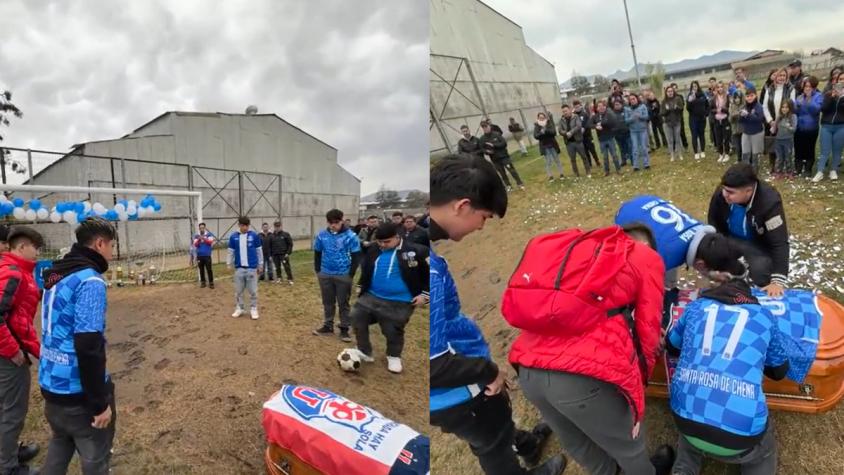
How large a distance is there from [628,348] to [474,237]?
0.46 m

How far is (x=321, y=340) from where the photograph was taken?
2.39 metres

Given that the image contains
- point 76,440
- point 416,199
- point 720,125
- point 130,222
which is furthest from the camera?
point 130,222

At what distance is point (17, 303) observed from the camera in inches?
69.6

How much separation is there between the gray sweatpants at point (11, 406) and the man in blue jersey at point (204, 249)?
116cm

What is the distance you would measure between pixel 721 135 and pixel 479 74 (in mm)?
1402

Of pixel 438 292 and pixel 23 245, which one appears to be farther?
pixel 23 245

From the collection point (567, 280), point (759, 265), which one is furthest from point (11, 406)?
point (759, 265)

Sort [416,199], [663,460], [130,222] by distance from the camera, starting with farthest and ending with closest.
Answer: [130,222]
[663,460]
[416,199]

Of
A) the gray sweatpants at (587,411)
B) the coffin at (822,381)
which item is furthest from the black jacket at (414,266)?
the coffin at (822,381)

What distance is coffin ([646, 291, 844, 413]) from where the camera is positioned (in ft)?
4.14

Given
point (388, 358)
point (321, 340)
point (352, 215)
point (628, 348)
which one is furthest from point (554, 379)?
point (321, 340)

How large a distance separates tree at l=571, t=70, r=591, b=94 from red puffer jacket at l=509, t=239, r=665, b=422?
81cm

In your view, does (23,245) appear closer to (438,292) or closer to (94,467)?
(94,467)

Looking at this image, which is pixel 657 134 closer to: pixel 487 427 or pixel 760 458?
pixel 760 458
